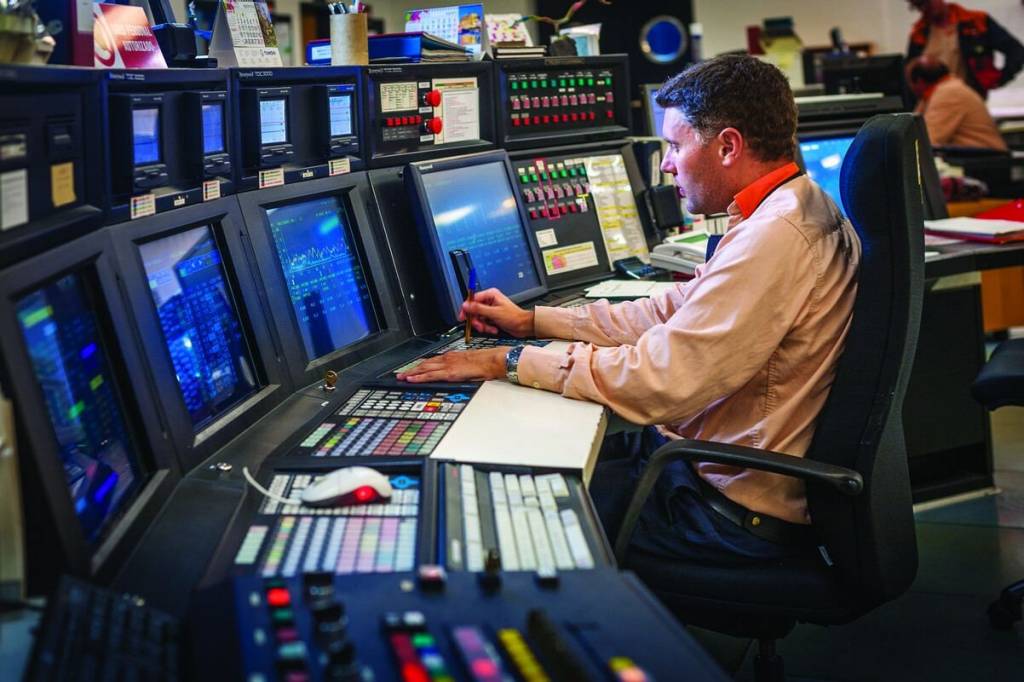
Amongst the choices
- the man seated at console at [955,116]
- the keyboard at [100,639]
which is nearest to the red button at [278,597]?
the keyboard at [100,639]

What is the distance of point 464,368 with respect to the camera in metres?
2.09

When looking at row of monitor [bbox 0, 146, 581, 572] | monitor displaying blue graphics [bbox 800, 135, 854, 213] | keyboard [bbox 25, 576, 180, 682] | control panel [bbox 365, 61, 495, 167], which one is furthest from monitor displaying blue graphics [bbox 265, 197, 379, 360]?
monitor displaying blue graphics [bbox 800, 135, 854, 213]

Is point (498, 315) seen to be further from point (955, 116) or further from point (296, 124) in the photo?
point (955, 116)

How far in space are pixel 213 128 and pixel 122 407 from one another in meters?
0.59

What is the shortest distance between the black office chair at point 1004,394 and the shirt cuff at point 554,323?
1058mm

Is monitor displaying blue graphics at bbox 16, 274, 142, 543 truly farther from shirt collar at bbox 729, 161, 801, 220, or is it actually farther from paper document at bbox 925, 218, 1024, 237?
paper document at bbox 925, 218, 1024, 237

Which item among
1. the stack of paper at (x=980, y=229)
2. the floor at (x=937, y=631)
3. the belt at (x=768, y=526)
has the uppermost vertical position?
the stack of paper at (x=980, y=229)

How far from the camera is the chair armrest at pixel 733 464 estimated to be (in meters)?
1.74

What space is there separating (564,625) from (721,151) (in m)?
1.28

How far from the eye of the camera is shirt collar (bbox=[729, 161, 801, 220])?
6.75 ft

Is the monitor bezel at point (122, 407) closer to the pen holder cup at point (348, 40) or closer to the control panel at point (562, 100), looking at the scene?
the pen holder cup at point (348, 40)

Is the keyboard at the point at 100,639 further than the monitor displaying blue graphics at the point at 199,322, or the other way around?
the monitor displaying blue graphics at the point at 199,322

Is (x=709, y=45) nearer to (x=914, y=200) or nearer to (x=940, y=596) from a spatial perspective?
(x=940, y=596)

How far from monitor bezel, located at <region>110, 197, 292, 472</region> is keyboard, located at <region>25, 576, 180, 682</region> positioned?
1.68 ft
